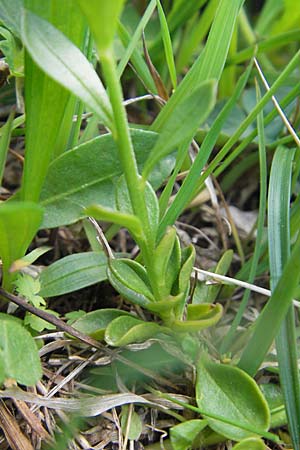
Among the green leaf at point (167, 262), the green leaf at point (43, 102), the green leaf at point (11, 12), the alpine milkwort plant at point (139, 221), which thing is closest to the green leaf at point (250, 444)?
the alpine milkwort plant at point (139, 221)

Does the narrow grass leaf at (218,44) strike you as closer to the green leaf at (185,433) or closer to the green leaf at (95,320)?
the green leaf at (95,320)

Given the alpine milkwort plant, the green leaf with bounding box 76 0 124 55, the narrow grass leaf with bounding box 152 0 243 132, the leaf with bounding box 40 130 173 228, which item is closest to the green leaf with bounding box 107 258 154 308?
the alpine milkwort plant

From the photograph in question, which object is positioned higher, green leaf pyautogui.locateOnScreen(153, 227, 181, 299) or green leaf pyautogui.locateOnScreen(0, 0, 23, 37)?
green leaf pyautogui.locateOnScreen(0, 0, 23, 37)

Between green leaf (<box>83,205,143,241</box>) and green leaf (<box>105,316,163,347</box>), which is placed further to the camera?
green leaf (<box>105,316,163,347</box>)

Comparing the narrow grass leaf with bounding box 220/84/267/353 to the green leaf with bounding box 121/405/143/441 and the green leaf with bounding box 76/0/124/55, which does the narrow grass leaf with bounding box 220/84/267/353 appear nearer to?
the green leaf with bounding box 121/405/143/441

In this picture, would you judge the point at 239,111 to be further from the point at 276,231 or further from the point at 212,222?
the point at 276,231

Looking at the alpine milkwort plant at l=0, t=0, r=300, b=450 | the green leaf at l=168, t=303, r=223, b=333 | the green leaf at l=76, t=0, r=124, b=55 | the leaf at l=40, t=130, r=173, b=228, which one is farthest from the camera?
the leaf at l=40, t=130, r=173, b=228

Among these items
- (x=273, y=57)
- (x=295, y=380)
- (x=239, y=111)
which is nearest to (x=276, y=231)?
(x=295, y=380)
